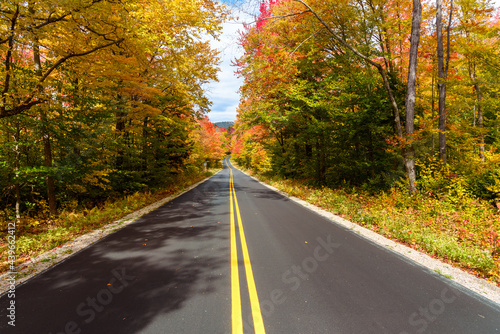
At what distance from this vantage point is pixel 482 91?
33.8 feet

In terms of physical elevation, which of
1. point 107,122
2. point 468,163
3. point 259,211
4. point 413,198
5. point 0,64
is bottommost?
point 259,211

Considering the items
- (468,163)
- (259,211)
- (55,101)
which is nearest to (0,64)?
(55,101)

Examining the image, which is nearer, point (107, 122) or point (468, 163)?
point (468, 163)

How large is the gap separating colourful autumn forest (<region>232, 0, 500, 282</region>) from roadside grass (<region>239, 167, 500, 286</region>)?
3 cm

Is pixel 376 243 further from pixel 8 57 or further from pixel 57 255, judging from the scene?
pixel 8 57

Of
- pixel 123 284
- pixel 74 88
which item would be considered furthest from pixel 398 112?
pixel 74 88

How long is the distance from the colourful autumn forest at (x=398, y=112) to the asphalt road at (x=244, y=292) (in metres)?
1.72

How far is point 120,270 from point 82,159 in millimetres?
6450

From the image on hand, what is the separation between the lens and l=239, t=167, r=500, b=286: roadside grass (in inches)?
161

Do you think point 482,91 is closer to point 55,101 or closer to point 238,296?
point 238,296

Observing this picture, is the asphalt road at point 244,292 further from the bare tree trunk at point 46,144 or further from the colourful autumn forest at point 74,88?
the colourful autumn forest at point 74,88

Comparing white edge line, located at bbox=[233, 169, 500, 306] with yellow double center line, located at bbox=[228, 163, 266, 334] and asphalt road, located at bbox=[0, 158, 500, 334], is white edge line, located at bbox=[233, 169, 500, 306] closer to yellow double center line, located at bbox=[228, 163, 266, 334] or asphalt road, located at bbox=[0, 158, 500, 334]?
asphalt road, located at bbox=[0, 158, 500, 334]

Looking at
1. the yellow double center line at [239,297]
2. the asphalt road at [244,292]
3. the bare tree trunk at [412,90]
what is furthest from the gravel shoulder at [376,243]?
the bare tree trunk at [412,90]

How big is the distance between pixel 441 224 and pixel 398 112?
16.0ft
